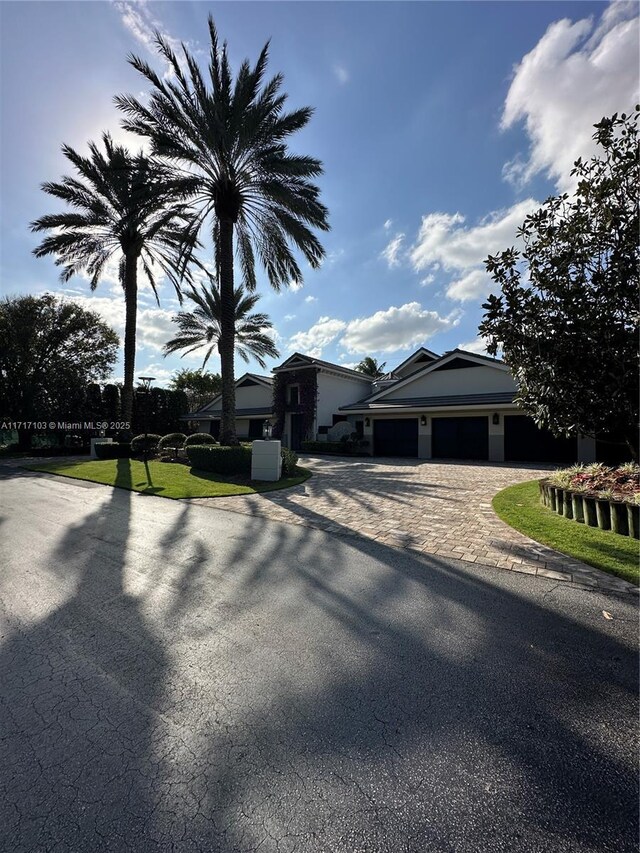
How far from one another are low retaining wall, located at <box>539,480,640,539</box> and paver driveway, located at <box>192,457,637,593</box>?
4.01 feet

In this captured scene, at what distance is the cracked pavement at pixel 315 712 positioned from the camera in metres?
1.65

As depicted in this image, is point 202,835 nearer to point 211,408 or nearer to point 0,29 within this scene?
point 0,29

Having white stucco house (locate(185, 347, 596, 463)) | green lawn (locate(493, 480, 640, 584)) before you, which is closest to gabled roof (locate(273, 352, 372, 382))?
white stucco house (locate(185, 347, 596, 463))

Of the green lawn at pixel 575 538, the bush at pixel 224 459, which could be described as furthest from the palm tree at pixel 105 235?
the green lawn at pixel 575 538

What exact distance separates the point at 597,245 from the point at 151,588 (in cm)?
802

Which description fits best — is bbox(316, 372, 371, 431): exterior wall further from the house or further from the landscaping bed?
the landscaping bed

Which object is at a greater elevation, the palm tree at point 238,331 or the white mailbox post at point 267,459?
the palm tree at point 238,331

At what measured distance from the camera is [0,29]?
751 cm

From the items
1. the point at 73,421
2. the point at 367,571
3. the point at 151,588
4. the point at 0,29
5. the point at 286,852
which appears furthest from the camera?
the point at 73,421

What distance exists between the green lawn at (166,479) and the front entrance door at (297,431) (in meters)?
9.87

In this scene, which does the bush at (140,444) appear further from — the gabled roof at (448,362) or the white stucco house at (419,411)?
the gabled roof at (448,362)

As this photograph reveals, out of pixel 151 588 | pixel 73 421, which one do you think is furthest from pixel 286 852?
pixel 73 421

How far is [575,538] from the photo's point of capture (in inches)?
217

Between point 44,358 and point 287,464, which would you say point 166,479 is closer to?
point 287,464
